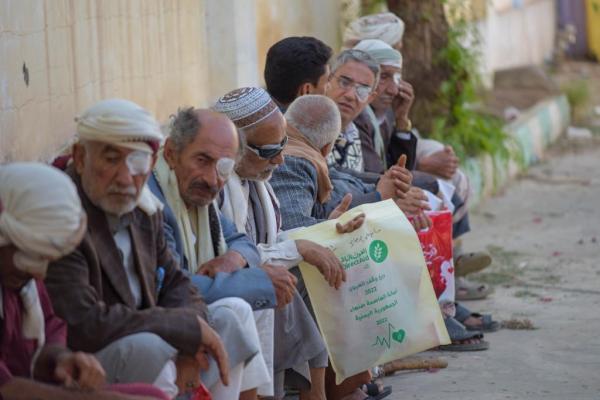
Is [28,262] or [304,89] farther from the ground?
[28,262]

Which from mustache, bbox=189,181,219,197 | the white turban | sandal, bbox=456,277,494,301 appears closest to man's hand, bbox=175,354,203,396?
mustache, bbox=189,181,219,197

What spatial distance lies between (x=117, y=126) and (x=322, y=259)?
1.49m

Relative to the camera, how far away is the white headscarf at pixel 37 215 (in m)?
3.69

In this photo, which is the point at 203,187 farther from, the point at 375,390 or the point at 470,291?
the point at 470,291

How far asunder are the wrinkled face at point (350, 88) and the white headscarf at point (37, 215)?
3185 mm

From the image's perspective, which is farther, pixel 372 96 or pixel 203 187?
pixel 372 96

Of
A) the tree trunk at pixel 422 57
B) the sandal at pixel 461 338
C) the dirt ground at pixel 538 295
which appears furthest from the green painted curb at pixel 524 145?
the sandal at pixel 461 338

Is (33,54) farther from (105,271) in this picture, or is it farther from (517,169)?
(517,169)

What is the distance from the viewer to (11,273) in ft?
12.5

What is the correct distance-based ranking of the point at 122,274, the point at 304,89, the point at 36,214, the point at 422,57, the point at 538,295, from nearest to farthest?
the point at 36,214, the point at 122,274, the point at 304,89, the point at 538,295, the point at 422,57

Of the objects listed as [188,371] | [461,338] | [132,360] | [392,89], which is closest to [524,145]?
[392,89]

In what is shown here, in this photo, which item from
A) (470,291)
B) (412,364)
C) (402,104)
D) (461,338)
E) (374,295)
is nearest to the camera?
(374,295)

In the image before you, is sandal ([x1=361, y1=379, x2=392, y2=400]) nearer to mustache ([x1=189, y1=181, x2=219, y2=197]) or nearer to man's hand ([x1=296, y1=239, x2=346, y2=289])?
man's hand ([x1=296, y1=239, x2=346, y2=289])

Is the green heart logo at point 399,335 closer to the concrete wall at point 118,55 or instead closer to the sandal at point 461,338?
the sandal at point 461,338
